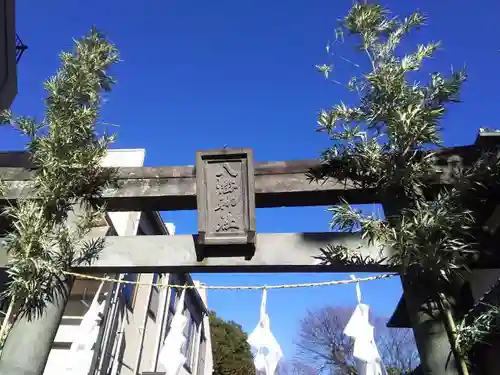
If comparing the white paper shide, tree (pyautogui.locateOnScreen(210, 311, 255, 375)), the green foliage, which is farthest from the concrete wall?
tree (pyautogui.locateOnScreen(210, 311, 255, 375))

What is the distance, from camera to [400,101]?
14.0 feet

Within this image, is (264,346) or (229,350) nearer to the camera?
(264,346)

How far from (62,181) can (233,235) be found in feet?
6.78

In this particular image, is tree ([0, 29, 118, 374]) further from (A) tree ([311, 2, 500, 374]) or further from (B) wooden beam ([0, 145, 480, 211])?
(A) tree ([311, 2, 500, 374])

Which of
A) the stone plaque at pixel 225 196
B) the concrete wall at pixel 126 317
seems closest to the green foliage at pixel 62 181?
the stone plaque at pixel 225 196

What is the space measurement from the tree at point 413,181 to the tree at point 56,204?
101 inches

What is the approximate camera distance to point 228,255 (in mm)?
4270

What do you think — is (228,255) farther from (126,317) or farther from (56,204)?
(126,317)

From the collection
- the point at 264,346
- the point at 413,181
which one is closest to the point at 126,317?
the point at 264,346

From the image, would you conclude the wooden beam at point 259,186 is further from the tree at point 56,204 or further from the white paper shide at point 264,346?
the white paper shide at point 264,346

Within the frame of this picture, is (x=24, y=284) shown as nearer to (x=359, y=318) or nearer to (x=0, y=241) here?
(x=0, y=241)

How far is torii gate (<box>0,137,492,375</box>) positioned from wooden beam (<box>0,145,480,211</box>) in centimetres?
1

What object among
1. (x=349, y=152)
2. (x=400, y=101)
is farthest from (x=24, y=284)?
(x=400, y=101)

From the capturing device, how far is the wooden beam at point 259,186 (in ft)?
14.3
